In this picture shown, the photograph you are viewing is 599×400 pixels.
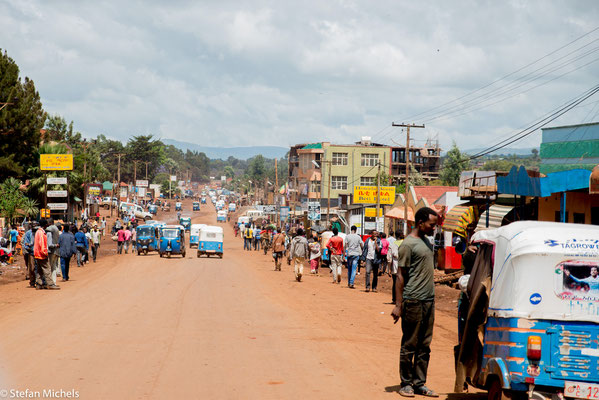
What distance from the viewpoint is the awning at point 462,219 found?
2444cm

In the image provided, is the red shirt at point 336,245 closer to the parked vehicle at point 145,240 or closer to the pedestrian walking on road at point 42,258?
the pedestrian walking on road at point 42,258

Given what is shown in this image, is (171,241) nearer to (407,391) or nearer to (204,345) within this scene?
(204,345)

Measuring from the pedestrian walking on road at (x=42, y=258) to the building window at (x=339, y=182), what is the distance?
3000 inches

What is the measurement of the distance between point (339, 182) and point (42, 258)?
255 ft

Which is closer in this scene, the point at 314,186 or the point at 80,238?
the point at 80,238

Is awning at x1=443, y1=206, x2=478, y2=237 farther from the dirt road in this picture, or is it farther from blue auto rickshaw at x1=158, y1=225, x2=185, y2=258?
blue auto rickshaw at x1=158, y1=225, x2=185, y2=258

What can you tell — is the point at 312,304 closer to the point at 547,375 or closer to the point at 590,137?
the point at 547,375

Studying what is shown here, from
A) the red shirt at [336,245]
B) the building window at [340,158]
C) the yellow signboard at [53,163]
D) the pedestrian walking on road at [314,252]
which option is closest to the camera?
the red shirt at [336,245]

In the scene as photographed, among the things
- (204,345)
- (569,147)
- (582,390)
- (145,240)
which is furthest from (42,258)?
(145,240)

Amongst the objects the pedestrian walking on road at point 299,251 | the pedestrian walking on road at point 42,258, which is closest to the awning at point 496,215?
the pedestrian walking on road at point 299,251

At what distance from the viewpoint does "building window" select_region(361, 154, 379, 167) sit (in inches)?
3792

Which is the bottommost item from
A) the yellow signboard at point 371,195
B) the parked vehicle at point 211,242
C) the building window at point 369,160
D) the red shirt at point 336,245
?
the parked vehicle at point 211,242

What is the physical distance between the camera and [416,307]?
798 centimetres

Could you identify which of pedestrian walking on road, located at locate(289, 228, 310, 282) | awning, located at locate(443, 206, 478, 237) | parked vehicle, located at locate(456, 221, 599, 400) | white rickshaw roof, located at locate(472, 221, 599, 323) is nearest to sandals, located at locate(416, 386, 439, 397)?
parked vehicle, located at locate(456, 221, 599, 400)
